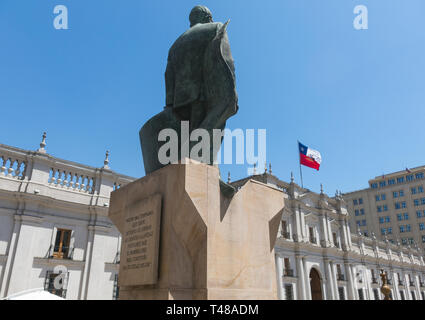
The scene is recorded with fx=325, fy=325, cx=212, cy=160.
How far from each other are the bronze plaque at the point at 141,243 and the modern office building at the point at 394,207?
227 feet

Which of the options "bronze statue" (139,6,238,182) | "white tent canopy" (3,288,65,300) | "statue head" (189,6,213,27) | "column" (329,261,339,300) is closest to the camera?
"bronze statue" (139,6,238,182)

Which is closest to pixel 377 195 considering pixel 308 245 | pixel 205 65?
pixel 308 245

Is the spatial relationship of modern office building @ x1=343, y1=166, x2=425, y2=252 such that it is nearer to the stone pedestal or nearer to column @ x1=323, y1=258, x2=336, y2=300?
column @ x1=323, y1=258, x2=336, y2=300

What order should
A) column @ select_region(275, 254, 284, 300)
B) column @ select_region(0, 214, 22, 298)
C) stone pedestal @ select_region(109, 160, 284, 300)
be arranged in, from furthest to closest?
column @ select_region(275, 254, 284, 300), column @ select_region(0, 214, 22, 298), stone pedestal @ select_region(109, 160, 284, 300)

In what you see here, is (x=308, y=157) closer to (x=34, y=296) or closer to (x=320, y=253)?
(x=320, y=253)

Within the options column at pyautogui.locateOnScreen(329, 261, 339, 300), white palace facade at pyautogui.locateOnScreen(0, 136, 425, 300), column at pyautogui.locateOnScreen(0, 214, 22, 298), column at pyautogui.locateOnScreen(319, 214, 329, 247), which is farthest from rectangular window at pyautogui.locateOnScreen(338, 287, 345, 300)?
column at pyautogui.locateOnScreen(0, 214, 22, 298)

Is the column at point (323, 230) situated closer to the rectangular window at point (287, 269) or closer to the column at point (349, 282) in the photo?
the column at point (349, 282)

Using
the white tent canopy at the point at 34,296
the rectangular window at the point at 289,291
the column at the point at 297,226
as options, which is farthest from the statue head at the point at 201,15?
the column at the point at 297,226

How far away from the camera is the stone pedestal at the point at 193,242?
304 cm

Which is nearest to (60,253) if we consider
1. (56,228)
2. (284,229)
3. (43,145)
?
(56,228)

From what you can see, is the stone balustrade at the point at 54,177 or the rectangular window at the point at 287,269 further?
the rectangular window at the point at 287,269

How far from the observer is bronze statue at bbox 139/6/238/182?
4.02 m

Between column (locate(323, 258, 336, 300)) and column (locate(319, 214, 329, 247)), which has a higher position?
column (locate(319, 214, 329, 247))

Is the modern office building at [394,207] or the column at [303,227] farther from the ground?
the modern office building at [394,207]
